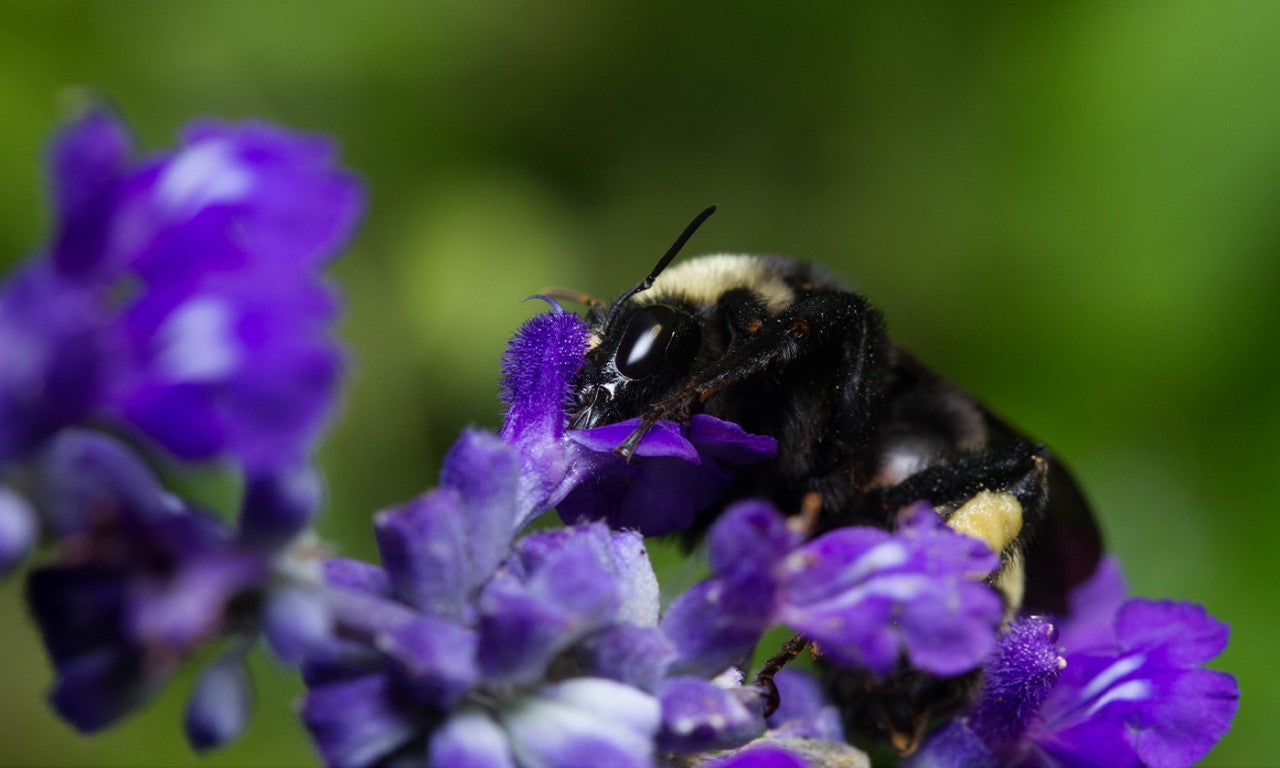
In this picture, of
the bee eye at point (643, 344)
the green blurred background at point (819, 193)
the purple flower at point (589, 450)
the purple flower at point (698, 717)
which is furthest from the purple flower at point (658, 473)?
the green blurred background at point (819, 193)

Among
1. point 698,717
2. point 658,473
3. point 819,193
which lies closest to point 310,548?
point 698,717

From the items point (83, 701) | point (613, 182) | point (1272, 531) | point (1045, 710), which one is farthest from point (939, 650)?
point (613, 182)

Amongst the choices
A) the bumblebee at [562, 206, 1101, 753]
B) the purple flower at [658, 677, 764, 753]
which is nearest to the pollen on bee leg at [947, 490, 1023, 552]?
the bumblebee at [562, 206, 1101, 753]

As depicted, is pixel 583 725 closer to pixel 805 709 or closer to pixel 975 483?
pixel 805 709

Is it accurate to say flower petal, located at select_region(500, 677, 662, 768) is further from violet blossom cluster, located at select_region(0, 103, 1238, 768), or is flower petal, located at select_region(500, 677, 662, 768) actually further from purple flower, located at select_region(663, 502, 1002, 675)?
purple flower, located at select_region(663, 502, 1002, 675)

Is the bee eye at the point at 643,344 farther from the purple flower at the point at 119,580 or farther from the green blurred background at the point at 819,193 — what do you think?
the green blurred background at the point at 819,193
